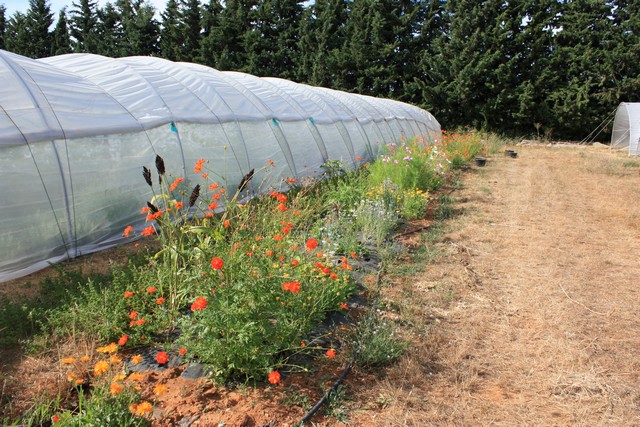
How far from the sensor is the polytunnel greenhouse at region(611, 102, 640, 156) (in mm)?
16594

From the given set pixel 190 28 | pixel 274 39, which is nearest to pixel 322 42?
pixel 274 39

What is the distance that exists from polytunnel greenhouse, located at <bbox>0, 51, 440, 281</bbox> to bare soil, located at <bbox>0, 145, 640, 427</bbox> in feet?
6.73

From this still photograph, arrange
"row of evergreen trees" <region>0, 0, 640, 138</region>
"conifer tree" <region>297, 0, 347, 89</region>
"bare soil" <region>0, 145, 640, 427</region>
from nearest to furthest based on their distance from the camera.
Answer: "bare soil" <region>0, 145, 640, 427</region>, "row of evergreen trees" <region>0, 0, 640, 138</region>, "conifer tree" <region>297, 0, 347, 89</region>

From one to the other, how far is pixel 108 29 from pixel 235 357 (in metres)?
35.2

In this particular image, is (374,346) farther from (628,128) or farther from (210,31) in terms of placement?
(210,31)

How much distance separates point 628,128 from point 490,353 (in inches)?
754

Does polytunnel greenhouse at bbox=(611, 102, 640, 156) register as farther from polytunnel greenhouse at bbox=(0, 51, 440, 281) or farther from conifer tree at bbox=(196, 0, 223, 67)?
conifer tree at bbox=(196, 0, 223, 67)

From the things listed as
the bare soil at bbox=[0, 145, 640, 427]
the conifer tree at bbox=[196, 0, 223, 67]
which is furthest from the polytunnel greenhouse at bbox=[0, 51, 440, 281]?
the conifer tree at bbox=[196, 0, 223, 67]

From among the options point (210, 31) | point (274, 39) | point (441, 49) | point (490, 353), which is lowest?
point (490, 353)

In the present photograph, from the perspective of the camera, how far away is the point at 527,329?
3.43 metres

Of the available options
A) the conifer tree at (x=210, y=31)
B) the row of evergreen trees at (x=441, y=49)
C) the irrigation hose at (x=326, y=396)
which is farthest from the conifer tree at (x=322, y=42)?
the irrigation hose at (x=326, y=396)

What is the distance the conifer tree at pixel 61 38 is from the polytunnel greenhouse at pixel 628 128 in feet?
111

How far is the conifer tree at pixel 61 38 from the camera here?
103ft

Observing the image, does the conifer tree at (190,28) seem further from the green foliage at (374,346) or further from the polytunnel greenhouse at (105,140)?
the green foliage at (374,346)
